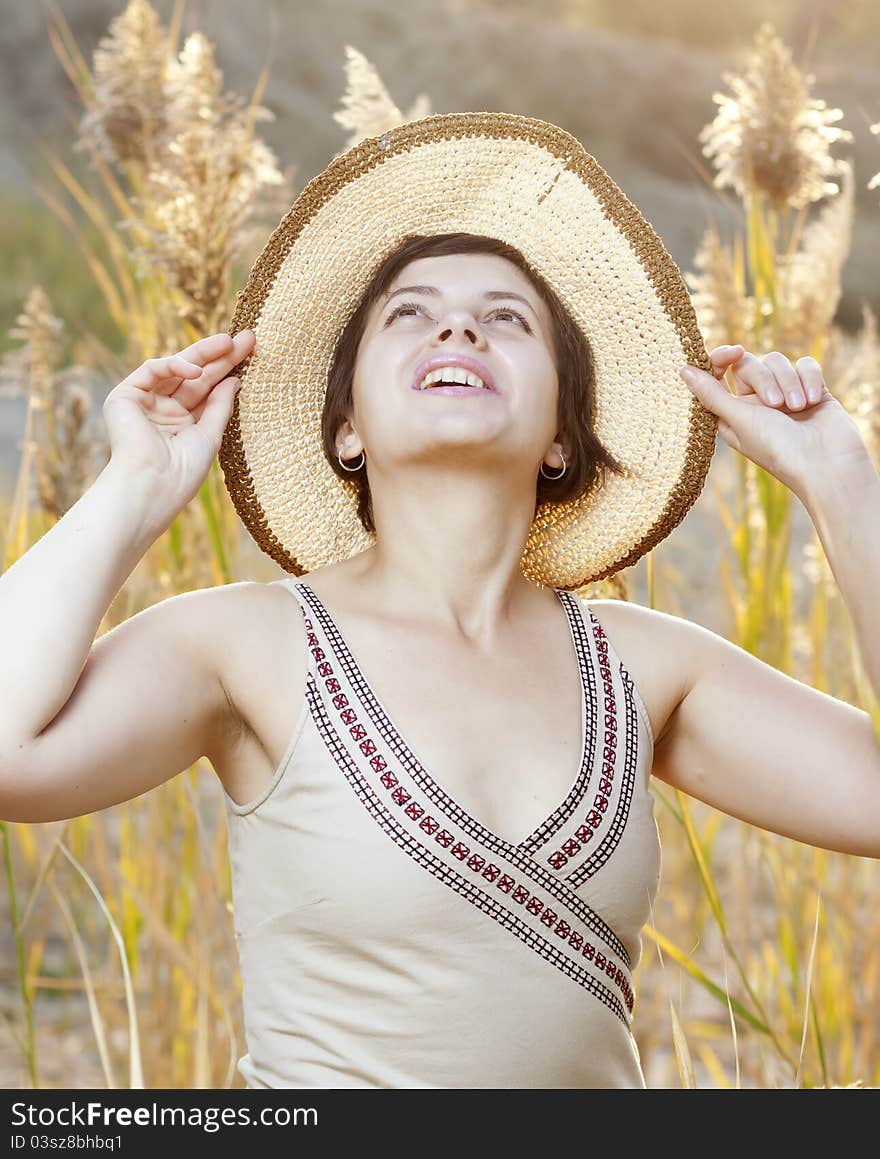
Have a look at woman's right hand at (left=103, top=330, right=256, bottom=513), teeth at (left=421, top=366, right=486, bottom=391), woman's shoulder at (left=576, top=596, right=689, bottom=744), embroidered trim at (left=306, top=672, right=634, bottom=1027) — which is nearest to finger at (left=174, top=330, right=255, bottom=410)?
woman's right hand at (left=103, top=330, right=256, bottom=513)

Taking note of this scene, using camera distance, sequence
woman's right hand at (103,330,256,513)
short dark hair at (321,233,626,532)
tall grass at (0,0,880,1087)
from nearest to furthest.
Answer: woman's right hand at (103,330,256,513)
short dark hair at (321,233,626,532)
tall grass at (0,0,880,1087)

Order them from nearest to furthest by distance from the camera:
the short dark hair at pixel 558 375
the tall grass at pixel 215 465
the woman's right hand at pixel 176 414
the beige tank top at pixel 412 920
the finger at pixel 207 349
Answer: the beige tank top at pixel 412 920 < the woman's right hand at pixel 176 414 < the finger at pixel 207 349 < the short dark hair at pixel 558 375 < the tall grass at pixel 215 465

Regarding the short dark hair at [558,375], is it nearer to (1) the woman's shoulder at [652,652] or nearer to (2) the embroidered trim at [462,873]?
(1) the woman's shoulder at [652,652]

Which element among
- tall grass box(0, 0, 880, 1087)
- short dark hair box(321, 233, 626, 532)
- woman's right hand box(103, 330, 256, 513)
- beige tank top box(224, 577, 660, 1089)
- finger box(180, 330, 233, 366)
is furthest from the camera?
tall grass box(0, 0, 880, 1087)

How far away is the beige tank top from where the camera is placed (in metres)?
1.31

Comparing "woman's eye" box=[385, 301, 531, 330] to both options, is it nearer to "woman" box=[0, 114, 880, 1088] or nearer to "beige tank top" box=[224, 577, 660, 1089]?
"woman" box=[0, 114, 880, 1088]

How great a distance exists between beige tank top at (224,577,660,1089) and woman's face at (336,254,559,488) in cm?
23

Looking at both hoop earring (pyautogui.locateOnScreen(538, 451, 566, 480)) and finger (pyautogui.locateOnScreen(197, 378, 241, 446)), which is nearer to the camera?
finger (pyautogui.locateOnScreen(197, 378, 241, 446))

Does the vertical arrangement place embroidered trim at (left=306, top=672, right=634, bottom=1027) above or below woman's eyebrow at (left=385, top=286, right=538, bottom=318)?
below

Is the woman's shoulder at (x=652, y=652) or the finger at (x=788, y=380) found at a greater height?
the finger at (x=788, y=380)

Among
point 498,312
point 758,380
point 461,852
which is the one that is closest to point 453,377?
point 498,312

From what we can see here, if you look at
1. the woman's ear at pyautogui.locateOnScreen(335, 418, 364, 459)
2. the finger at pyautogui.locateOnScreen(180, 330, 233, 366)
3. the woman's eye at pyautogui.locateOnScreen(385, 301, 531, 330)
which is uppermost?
the woman's eye at pyautogui.locateOnScreen(385, 301, 531, 330)

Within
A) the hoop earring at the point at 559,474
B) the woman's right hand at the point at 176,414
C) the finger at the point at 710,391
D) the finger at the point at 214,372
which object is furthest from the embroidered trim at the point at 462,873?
the finger at the point at 710,391

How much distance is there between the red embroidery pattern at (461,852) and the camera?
1320mm
